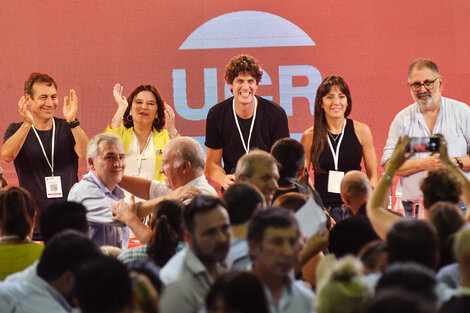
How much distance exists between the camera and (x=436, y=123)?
5.45 meters

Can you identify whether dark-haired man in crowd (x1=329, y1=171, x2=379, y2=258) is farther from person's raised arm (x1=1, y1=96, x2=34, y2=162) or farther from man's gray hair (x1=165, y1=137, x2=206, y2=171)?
person's raised arm (x1=1, y1=96, x2=34, y2=162)

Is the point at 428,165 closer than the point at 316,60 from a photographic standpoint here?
Yes

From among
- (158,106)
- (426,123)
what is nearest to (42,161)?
(158,106)

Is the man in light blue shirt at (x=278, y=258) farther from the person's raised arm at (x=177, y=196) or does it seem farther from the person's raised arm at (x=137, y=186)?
the person's raised arm at (x=137, y=186)

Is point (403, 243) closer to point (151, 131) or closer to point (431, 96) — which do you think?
point (431, 96)

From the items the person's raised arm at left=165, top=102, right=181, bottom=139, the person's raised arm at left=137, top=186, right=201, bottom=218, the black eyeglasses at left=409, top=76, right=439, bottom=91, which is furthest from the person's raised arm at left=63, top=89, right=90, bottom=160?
the black eyeglasses at left=409, top=76, right=439, bottom=91

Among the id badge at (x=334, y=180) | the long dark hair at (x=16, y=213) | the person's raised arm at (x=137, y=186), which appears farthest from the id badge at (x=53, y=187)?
the long dark hair at (x=16, y=213)

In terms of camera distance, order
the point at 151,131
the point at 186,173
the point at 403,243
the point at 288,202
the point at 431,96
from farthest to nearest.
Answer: the point at 151,131 < the point at 431,96 < the point at 186,173 < the point at 288,202 < the point at 403,243

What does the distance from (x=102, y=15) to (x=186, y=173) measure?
3.48 m

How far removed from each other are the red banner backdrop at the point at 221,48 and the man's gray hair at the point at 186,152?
2.93m

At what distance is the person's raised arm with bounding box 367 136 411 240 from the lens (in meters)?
3.18

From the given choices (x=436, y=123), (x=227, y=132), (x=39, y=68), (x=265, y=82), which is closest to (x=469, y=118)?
(x=436, y=123)

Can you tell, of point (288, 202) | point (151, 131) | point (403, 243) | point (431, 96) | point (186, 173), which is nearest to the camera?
point (403, 243)

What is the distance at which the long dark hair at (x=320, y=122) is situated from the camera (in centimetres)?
536
